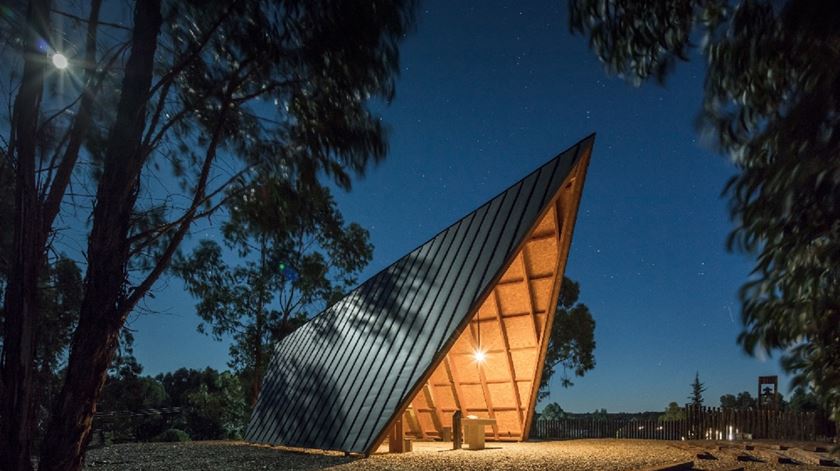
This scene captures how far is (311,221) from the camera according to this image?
723 cm

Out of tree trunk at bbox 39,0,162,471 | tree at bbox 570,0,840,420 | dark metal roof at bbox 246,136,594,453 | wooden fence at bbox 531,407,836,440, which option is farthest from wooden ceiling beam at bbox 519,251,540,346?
tree trunk at bbox 39,0,162,471

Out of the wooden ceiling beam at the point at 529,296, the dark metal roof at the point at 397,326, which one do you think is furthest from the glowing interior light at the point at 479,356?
the dark metal roof at the point at 397,326

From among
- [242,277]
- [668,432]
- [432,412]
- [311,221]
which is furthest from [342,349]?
[242,277]

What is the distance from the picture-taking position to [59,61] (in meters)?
5.68

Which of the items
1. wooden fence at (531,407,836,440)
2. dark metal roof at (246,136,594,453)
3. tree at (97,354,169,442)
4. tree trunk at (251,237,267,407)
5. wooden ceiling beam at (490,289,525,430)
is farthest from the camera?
tree trunk at (251,237,267,407)

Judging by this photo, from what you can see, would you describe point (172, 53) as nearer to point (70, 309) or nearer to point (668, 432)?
point (70, 309)

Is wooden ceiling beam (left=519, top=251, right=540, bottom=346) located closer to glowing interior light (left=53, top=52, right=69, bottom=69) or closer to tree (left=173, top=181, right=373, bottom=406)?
glowing interior light (left=53, top=52, right=69, bottom=69)

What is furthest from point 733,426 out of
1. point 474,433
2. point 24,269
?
point 24,269

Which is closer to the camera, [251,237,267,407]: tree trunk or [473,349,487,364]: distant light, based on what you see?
[473,349,487,364]: distant light

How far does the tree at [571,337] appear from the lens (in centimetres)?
2550

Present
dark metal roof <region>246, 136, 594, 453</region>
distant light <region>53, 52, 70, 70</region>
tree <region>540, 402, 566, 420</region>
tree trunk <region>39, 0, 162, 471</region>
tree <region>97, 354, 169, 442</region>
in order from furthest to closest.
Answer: tree <region>540, 402, 566, 420</region>
tree <region>97, 354, 169, 442</region>
dark metal roof <region>246, 136, 594, 453</region>
distant light <region>53, 52, 70, 70</region>
tree trunk <region>39, 0, 162, 471</region>

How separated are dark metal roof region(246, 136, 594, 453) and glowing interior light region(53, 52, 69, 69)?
19.2 ft

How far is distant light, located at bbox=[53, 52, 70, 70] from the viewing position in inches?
219

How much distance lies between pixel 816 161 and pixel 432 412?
11.9 m
